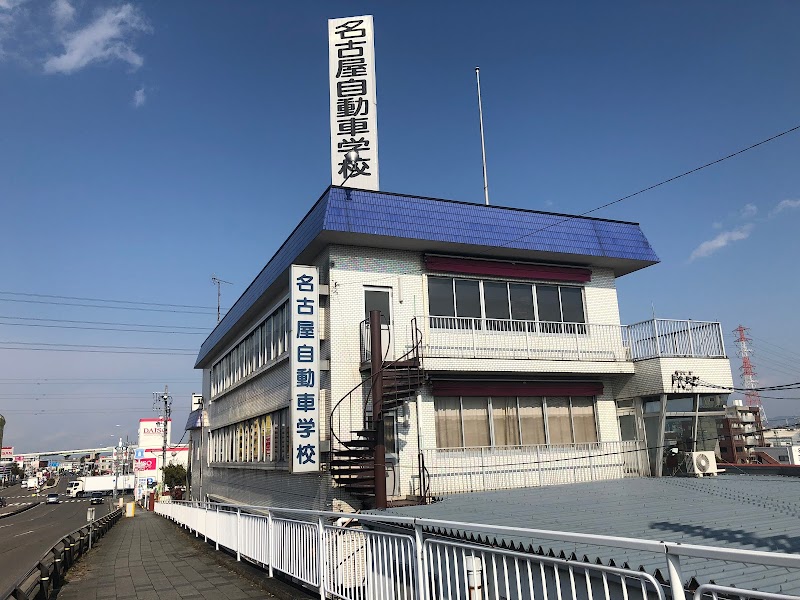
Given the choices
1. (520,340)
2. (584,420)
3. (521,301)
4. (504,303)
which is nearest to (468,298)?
(504,303)

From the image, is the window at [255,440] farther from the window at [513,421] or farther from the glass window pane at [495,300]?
the glass window pane at [495,300]

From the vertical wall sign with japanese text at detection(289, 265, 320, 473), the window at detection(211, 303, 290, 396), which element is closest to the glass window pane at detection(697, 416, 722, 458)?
the vertical wall sign with japanese text at detection(289, 265, 320, 473)

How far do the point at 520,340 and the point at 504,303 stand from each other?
1.26 m

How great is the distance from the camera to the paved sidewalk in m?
9.90

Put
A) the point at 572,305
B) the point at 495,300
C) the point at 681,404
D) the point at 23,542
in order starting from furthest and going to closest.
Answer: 1. the point at 23,542
2. the point at 572,305
3. the point at 495,300
4. the point at 681,404

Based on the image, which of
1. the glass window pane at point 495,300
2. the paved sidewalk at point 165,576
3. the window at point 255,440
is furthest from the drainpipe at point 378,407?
the window at point 255,440

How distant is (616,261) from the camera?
713 inches

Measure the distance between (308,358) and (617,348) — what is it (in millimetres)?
9875

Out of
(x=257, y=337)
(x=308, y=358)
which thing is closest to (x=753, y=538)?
(x=308, y=358)

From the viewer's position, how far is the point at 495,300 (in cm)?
1727

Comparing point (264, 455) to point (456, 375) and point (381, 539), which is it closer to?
point (456, 375)

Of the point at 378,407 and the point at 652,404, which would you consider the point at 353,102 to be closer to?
the point at 378,407

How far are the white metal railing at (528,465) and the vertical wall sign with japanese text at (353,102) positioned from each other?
8449 millimetres

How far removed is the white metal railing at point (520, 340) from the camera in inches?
623
